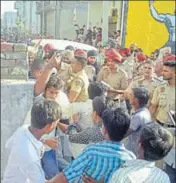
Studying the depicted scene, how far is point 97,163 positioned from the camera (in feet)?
8.12

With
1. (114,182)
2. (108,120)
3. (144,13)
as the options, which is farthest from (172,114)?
(144,13)

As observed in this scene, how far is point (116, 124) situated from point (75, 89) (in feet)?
7.13

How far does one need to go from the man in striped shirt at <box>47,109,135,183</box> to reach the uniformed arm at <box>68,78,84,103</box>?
1978 mm

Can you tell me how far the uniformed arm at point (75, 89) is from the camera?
4.65 meters

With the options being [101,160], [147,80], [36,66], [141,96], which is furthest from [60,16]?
[101,160]

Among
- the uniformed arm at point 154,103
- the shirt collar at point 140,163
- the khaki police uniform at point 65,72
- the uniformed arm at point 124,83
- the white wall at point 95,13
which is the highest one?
the white wall at point 95,13

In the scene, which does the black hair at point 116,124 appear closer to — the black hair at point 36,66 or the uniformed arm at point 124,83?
the black hair at point 36,66

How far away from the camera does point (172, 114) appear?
499 centimetres

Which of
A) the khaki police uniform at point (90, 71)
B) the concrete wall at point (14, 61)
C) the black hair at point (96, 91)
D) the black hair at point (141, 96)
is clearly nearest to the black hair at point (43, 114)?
the black hair at point (96, 91)

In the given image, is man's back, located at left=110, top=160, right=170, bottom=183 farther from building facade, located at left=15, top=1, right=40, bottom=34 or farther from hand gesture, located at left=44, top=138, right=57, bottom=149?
building facade, located at left=15, top=1, right=40, bottom=34

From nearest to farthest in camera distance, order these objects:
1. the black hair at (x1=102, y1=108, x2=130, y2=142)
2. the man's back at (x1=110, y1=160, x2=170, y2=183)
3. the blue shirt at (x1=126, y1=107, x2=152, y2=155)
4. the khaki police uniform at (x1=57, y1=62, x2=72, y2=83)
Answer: the man's back at (x1=110, y1=160, x2=170, y2=183) → the black hair at (x1=102, y1=108, x2=130, y2=142) → the blue shirt at (x1=126, y1=107, x2=152, y2=155) → the khaki police uniform at (x1=57, y1=62, x2=72, y2=83)

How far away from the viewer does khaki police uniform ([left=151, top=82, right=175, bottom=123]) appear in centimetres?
510

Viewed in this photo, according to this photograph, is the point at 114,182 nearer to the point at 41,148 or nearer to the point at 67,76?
the point at 41,148

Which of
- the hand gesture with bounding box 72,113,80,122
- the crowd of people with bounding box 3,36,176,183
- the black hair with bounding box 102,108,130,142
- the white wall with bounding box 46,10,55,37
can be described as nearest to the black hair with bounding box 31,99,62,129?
the crowd of people with bounding box 3,36,176,183
